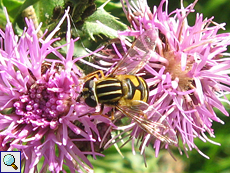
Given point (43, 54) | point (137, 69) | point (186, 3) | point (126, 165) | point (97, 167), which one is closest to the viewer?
point (43, 54)

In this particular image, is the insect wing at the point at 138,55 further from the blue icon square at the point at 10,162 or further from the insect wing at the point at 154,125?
the blue icon square at the point at 10,162

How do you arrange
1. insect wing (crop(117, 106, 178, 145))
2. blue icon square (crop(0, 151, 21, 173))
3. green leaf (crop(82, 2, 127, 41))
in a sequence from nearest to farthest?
1. insect wing (crop(117, 106, 178, 145))
2. blue icon square (crop(0, 151, 21, 173))
3. green leaf (crop(82, 2, 127, 41))

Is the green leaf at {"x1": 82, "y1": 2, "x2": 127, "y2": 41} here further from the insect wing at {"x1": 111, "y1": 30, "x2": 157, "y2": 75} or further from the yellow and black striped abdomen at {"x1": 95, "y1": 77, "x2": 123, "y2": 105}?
the yellow and black striped abdomen at {"x1": 95, "y1": 77, "x2": 123, "y2": 105}

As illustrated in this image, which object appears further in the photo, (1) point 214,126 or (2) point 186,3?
(1) point 214,126

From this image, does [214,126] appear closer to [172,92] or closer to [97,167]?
[97,167]

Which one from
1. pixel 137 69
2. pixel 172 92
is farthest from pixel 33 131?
pixel 172 92

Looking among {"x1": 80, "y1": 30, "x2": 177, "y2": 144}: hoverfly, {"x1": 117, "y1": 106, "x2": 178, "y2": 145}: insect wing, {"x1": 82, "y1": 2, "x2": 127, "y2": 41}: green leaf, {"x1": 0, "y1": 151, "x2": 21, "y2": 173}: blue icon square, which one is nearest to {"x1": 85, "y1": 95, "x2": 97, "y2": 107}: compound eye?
{"x1": 80, "y1": 30, "x2": 177, "y2": 144}: hoverfly
